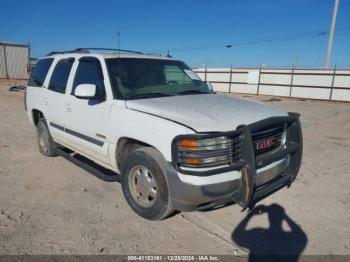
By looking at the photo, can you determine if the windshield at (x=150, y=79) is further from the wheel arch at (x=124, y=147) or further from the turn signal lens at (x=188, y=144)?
the turn signal lens at (x=188, y=144)

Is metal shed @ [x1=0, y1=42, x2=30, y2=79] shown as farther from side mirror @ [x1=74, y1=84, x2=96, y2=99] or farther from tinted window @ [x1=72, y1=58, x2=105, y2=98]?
side mirror @ [x1=74, y1=84, x2=96, y2=99]

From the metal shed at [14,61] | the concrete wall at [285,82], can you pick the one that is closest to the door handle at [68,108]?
the concrete wall at [285,82]

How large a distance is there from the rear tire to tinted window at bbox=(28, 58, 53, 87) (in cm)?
75

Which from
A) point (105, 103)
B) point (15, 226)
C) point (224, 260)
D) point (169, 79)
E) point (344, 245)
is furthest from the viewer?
point (169, 79)

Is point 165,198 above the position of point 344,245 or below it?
above

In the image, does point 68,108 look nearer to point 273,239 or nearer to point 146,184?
point 146,184

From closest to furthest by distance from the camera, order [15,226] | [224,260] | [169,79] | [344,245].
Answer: [224,260]
[344,245]
[15,226]
[169,79]

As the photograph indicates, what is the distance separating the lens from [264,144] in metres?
3.13

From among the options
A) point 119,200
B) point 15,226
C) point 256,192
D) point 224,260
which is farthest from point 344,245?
point 15,226

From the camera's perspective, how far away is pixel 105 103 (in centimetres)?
363

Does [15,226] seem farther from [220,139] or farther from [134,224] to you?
[220,139]

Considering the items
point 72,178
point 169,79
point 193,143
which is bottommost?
point 72,178

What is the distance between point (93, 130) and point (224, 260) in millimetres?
2332

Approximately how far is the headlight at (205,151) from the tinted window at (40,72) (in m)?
3.73
